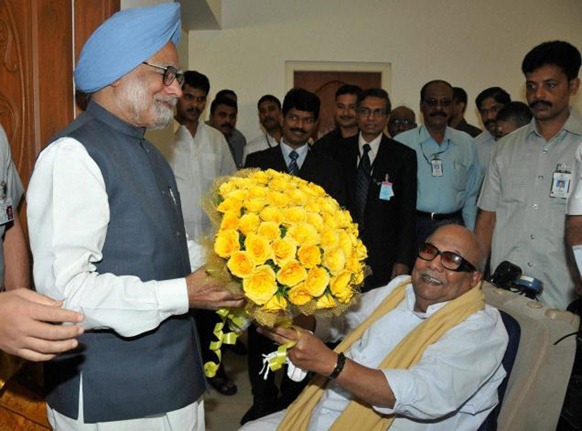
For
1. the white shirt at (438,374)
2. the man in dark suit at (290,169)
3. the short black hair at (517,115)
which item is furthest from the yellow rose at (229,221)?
the short black hair at (517,115)

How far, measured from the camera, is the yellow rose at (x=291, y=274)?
156 cm

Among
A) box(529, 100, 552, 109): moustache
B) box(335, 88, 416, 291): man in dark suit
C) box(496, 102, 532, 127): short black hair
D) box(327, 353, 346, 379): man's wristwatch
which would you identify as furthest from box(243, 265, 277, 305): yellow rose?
box(496, 102, 532, 127): short black hair

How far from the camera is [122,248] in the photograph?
1.69m

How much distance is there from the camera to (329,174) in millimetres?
3803

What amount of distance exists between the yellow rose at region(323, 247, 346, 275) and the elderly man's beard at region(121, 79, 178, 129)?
0.70 m

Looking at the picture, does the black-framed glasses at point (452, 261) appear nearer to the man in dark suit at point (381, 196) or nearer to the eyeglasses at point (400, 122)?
the man in dark suit at point (381, 196)

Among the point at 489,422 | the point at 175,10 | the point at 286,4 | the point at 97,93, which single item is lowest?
the point at 489,422

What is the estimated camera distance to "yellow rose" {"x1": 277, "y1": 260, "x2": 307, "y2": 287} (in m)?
1.56

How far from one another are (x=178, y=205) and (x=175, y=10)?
632mm

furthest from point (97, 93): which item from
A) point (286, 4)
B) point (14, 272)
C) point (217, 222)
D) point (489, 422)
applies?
point (286, 4)

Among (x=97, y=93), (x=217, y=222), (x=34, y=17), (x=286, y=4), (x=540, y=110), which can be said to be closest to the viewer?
(x=217, y=222)

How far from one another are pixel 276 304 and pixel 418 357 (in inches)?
29.1

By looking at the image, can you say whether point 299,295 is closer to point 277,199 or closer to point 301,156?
point 277,199

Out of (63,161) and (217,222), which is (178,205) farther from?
(63,161)
